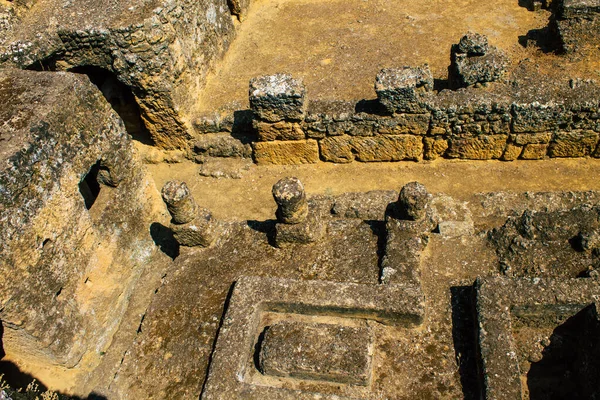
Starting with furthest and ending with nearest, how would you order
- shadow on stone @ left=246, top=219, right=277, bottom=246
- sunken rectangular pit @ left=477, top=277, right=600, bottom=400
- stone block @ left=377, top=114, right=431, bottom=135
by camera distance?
1. stone block @ left=377, top=114, right=431, bottom=135
2. shadow on stone @ left=246, top=219, right=277, bottom=246
3. sunken rectangular pit @ left=477, top=277, right=600, bottom=400

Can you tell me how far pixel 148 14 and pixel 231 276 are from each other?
4984 millimetres

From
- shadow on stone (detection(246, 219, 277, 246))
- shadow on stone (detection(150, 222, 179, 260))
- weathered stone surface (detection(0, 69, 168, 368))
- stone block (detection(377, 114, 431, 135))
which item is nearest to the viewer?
weathered stone surface (detection(0, 69, 168, 368))

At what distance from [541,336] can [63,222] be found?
5245mm

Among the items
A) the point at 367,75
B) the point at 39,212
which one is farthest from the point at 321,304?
the point at 367,75

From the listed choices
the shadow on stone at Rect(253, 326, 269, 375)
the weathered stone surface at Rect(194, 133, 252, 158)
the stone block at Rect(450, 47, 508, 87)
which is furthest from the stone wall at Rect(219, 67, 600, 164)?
the shadow on stone at Rect(253, 326, 269, 375)

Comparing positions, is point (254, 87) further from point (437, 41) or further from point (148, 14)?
point (437, 41)

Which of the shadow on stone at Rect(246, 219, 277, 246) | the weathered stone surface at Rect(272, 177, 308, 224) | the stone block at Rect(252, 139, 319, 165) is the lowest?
the stone block at Rect(252, 139, 319, 165)

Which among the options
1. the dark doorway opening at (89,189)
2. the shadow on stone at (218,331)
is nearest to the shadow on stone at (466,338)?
the shadow on stone at (218,331)

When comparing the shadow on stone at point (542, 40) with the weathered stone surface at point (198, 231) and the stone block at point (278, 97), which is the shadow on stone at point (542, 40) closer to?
the stone block at point (278, 97)

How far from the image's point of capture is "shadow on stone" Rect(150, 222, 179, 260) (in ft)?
23.1

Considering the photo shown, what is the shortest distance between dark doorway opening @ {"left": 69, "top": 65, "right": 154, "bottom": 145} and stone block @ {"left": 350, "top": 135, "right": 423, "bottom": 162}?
4157 mm

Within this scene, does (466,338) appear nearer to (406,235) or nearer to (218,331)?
(406,235)

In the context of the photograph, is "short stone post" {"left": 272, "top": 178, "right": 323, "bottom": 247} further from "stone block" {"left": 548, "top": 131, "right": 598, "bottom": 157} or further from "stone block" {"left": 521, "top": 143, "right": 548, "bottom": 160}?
"stone block" {"left": 548, "top": 131, "right": 598, "bottom": 157}

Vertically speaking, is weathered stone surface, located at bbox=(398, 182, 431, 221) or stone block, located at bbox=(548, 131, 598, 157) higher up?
weathered stone surface, located at bbox=(398, 182, 431, 221)
